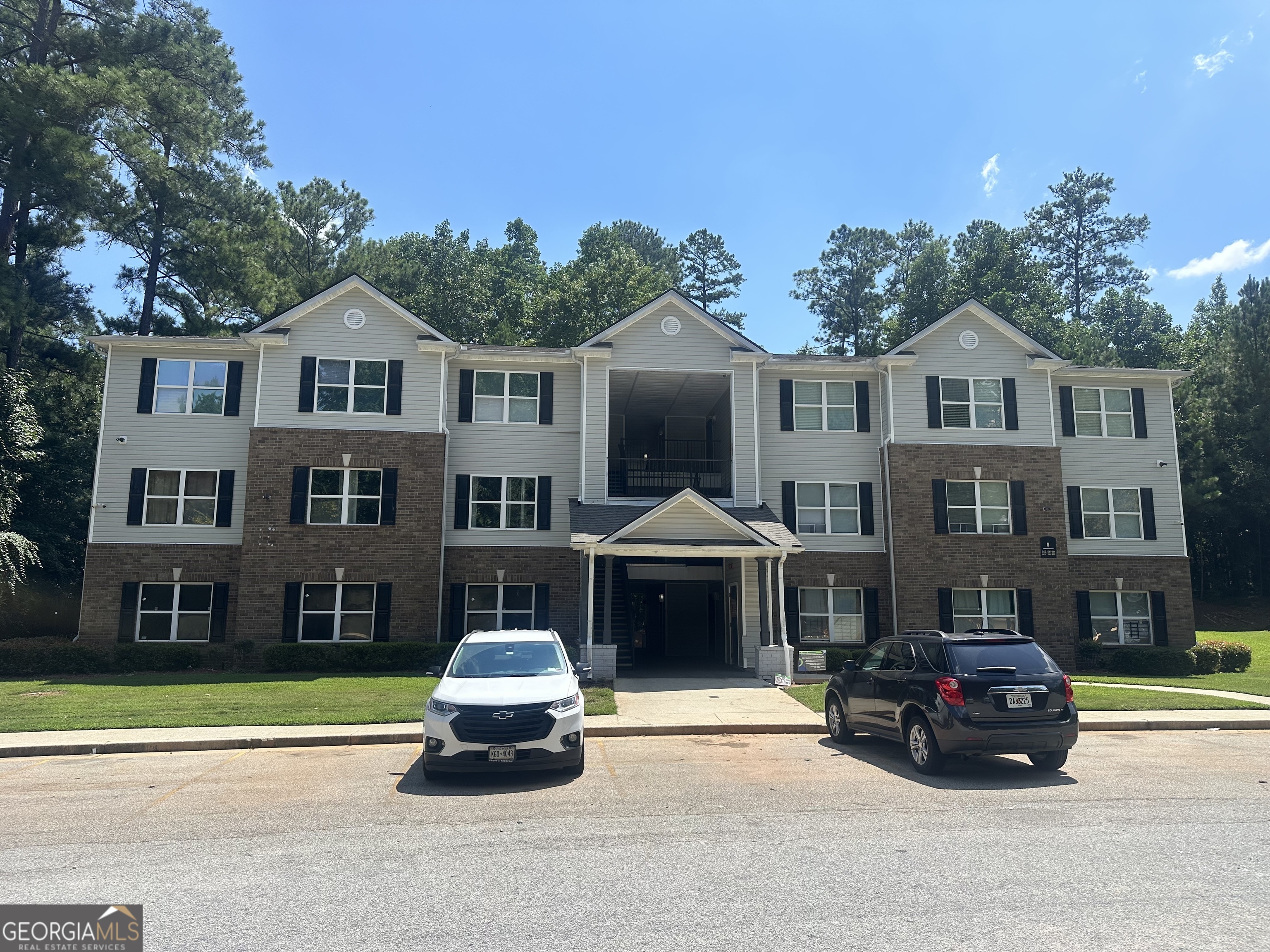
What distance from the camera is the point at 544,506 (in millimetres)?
24000

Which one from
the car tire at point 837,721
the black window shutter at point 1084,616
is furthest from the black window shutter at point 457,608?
the black window shutter at point 1084,616

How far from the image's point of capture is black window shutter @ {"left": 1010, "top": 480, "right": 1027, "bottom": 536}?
2416cm

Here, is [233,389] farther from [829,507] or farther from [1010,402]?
[1010,402]

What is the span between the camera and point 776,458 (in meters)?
24.9

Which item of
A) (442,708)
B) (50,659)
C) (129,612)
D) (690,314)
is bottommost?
(50,659)

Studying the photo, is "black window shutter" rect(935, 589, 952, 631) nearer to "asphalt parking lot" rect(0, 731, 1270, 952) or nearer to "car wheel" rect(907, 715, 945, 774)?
"asphalt parking lot" rect(0, 731, 1270, 952)

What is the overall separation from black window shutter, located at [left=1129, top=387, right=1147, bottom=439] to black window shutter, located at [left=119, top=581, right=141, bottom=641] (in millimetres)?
29874

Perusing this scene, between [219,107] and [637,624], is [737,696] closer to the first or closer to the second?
[637,624]

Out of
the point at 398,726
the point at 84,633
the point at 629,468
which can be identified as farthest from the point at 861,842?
the point at 84,633

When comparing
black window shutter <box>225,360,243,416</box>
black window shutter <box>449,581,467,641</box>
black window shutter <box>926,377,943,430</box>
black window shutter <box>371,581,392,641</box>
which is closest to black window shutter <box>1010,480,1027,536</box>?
black window shutter <box>926,377,943,430</box>

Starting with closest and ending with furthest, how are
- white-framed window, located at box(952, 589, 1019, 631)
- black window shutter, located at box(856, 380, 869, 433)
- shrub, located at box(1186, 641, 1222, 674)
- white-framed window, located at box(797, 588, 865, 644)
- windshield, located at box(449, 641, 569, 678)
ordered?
1. windshield, located at box(449, 641, 569, 678)
2. shrub, located at box(1186, 641, 1222, 674)
3. white-framed window, located at box(952, 589, 1019, 631)
4. white-framed window, located at box(797, 588, 865, 644)
5. black window shutter, located at box(856, 380, 869, 433)

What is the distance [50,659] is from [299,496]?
693cm

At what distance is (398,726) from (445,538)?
10744mm

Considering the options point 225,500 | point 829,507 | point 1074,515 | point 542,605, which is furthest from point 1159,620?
point 225,500
